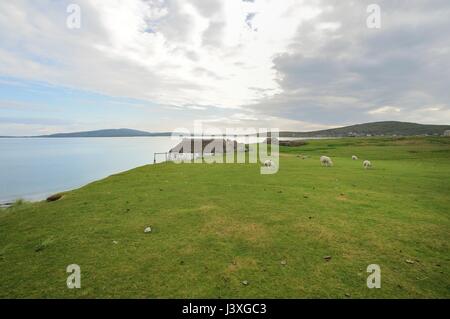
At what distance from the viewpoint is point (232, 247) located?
7477mm

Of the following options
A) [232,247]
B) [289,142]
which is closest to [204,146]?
[289,142]

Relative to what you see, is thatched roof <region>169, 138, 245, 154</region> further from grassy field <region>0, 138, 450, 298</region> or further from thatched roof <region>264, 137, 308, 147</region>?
grassy field <region>0, 138, 450, 298</region>

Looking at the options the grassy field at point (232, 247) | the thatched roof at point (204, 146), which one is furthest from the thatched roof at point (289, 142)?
the grassy field at point (232, 247)

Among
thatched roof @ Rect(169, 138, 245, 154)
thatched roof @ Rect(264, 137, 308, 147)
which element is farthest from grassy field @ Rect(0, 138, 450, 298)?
thatched roof @ Rect(264, 137, 308, 147)

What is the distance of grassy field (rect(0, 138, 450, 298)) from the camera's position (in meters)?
5.55

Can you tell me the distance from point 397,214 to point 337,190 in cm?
499

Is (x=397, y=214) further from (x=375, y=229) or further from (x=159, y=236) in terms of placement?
(x=159, y=236)

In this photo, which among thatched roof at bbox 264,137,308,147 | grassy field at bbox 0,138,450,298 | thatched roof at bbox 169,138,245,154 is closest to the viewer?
grassy field at bbox 0,138,450,298

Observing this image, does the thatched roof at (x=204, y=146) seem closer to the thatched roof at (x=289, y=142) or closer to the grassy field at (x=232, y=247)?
the thatched roof at (x=289, y=142)

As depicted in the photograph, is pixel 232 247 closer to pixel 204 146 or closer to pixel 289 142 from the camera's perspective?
pixel 204 146

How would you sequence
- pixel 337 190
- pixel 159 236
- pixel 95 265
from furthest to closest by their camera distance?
pixel 337 190 < pixel 159 236 < pixel 95 265

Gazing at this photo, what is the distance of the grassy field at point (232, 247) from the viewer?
218 inches

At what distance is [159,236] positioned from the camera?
8344 millimetres
